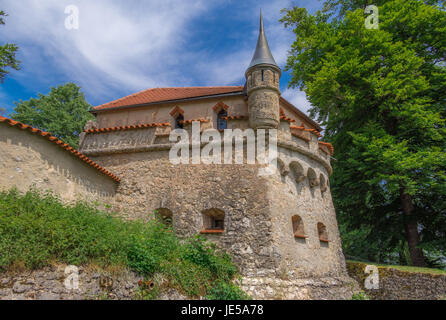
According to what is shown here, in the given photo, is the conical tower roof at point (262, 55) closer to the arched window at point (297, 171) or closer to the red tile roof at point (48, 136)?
the arched window at point (297, 171)

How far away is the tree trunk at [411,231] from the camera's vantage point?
12.0m

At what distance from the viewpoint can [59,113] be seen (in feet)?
70.2

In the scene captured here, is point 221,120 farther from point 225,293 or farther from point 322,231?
point 225,293

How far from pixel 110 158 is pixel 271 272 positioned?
24.5 feet

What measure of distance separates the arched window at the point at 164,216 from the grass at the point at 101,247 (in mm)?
1298

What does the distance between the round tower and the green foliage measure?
519 centimetres

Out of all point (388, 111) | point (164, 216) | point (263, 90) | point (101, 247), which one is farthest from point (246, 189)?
point (388, 111)

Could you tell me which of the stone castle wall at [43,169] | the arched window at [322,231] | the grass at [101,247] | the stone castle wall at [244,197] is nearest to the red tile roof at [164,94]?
the stone castle wall at [244,197]

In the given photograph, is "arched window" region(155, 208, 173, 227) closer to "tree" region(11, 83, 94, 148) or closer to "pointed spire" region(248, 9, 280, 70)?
"pointed spire" region(248, 9, 280, 70)

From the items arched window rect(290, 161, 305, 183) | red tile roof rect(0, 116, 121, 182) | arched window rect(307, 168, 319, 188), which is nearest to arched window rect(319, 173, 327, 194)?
arched window rect(307, 168, 319, 188)

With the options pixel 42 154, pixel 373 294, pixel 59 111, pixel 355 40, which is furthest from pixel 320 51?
pixel 59 111

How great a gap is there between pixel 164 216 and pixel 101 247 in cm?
404

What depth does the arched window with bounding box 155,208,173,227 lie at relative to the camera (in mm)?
10117
